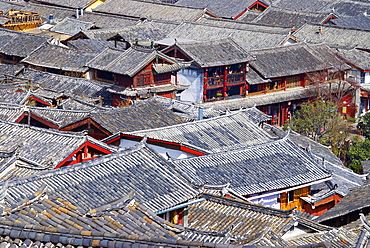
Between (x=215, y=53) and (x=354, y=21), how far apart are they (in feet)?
79.5

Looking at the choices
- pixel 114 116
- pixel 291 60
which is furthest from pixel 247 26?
pixel 114 116

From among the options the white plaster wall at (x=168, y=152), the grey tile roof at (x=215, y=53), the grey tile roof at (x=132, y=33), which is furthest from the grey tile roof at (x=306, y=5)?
the white plaster wall at (x=168, y=152)

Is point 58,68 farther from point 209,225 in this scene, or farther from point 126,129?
point 209,225

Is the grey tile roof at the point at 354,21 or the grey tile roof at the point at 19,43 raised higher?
the grey tile roof at the point at 19,43

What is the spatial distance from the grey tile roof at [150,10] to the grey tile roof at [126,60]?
24.5m

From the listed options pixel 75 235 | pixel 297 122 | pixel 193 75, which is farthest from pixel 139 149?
pixel 193 75

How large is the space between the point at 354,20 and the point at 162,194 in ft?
184

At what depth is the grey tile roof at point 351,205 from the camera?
74.5 ft

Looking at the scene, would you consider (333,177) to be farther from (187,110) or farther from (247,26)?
(247,26)

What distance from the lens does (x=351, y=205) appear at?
923 inches

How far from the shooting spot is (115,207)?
14.3 m

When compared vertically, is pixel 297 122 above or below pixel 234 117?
below

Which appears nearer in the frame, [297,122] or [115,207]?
[115,207]

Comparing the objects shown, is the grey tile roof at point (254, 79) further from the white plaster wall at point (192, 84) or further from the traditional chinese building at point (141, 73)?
the traditional chinese building at point (141, 73)
